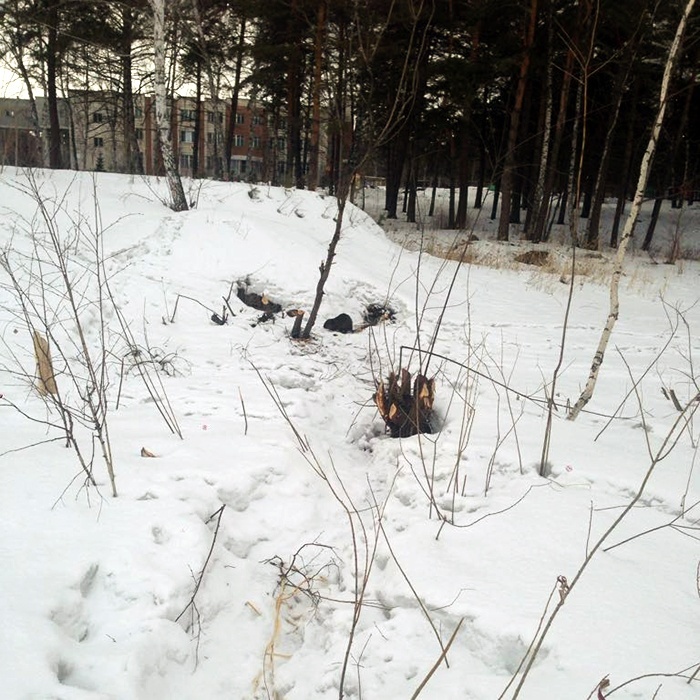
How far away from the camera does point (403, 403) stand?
3.80 metres

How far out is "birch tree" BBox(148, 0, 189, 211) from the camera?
7895mm

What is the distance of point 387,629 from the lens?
2.07 m

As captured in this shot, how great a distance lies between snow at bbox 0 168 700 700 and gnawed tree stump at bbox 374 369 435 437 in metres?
0.17

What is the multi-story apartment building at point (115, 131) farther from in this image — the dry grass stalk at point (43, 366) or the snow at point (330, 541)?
the snow at point (330, 541)

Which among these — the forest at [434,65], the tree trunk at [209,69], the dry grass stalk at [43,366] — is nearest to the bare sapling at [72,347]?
the dry grass stalk at [43,366]

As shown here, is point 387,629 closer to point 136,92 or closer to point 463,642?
point 463,642

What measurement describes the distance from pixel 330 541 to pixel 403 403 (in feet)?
4.53

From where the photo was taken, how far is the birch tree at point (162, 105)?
7895 mm

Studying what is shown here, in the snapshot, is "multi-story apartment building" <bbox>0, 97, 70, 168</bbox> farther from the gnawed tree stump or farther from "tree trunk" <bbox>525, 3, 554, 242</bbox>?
"tree trunk" <bbox>525, 3, 554, 242</bbox>

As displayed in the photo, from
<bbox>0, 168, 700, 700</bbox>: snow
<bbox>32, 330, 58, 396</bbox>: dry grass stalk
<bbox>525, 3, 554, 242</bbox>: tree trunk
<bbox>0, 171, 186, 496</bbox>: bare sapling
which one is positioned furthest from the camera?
<bbox>525, 3, 554, 242</bbox>: tree trunk

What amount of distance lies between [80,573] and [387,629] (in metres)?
1.22

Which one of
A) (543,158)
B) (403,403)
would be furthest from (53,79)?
(403,403)

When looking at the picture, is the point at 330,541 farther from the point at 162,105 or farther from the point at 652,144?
the point at 162,105

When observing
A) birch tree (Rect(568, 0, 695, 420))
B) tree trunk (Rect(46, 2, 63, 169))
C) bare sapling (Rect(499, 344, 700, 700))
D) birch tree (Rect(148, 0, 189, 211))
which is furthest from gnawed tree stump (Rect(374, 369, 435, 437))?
tree trunk (Rect(46, 2, 63, 169))
